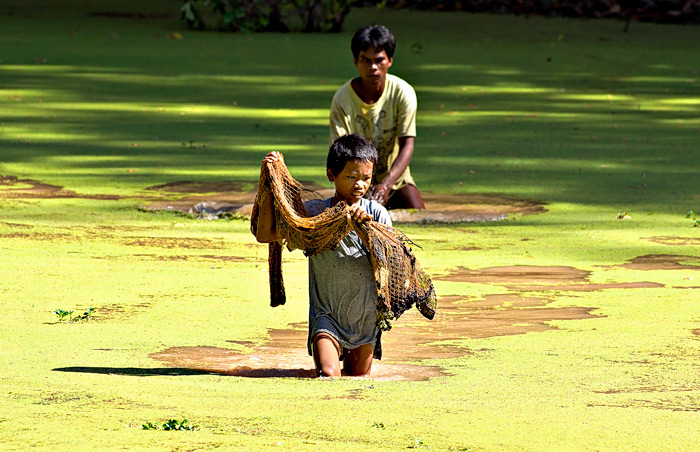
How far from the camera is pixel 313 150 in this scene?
11219 millimetres

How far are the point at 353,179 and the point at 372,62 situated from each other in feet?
10.0

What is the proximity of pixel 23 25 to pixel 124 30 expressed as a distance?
5.58 feet

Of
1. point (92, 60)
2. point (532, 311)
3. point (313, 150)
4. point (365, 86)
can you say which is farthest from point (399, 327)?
point (92, 60)

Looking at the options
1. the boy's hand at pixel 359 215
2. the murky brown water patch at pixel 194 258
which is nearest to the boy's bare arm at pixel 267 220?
the boy's hand at pixel 359 215

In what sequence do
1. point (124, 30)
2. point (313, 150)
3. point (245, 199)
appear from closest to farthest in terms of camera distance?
point (245, 199)
point (313, 150)
point (124, 30)

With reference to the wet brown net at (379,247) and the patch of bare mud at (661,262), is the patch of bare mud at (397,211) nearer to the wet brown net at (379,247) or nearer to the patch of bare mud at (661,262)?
the patch of bare mud at (661,262)

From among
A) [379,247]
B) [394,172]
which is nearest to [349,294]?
[379,247]

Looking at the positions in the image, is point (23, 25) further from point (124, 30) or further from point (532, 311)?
point (532, 311)

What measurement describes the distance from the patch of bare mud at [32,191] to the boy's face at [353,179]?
4.71 metres

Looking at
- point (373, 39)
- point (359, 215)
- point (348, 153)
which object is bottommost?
point (359, 215)

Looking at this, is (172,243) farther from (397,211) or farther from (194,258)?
(397,211)

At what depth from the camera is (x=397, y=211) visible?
8.54 meters

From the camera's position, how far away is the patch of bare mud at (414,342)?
470 cm

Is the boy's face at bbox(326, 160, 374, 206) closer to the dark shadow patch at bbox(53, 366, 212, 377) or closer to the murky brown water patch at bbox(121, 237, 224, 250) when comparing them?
the dark shadow patch at bbox(53, 366, 212, 377)
